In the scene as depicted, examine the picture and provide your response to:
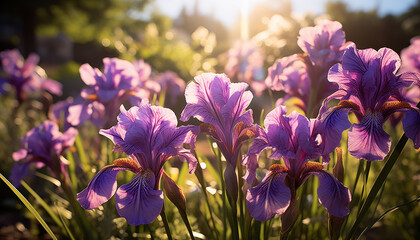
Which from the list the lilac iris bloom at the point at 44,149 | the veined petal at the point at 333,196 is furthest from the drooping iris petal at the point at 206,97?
the lilac iris bloom at the point at 44,149

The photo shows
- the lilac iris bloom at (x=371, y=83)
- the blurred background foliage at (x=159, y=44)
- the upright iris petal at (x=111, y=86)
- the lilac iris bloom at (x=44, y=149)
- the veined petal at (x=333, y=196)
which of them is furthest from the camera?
the blurred background foliage at (x=159, y=44)

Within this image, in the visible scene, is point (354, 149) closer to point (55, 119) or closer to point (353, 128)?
point (353, 128)

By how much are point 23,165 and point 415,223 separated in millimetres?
2744

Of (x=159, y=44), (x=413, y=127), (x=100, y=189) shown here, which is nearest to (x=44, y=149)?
(x=100, y=189)

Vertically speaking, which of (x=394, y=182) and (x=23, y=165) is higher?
(x=23, y=165)

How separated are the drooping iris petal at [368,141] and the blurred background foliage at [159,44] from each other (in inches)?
23.4

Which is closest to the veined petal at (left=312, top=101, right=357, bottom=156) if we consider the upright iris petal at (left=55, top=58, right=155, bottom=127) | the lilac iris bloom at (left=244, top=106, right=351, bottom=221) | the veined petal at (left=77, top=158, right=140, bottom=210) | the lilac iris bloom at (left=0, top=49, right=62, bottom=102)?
the lilac iris bloom at (left=244, top=106, right=351, bottom=221)

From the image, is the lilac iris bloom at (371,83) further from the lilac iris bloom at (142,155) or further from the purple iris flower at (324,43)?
the lilac iris bloom at (142,155)

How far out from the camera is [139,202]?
3.66 ft

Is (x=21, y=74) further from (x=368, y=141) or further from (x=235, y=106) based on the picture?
(x=368, y=141)

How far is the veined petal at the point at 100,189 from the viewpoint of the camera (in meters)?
1.19

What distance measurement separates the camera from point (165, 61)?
870 cm

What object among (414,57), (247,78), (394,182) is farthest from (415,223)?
(247,78)

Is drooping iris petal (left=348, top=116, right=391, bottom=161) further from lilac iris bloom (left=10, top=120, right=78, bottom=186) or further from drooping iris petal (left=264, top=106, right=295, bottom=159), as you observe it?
lilac iris bloom (left=10, top=120, right=78, bottom=186)
